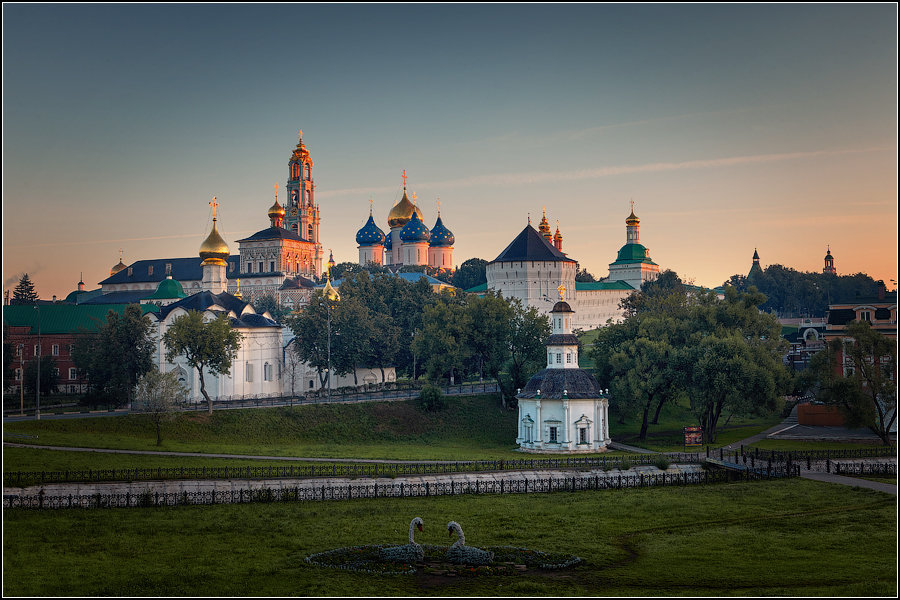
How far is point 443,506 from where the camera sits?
3453 cm

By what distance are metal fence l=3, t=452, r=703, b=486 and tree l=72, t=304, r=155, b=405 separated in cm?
1817

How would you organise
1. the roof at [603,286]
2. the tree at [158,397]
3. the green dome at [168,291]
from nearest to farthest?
the tree at [158,397] → the green dome at [168,291] → the roof at [603,286]

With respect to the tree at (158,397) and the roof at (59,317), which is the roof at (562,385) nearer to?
the tree at (158,397)

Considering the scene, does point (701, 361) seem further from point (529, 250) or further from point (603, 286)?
point (603, 286)

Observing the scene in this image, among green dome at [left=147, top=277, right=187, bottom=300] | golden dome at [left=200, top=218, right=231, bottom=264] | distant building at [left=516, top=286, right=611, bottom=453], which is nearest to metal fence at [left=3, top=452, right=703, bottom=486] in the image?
distant building at [left=516, top=286, right=611, bottom=453]

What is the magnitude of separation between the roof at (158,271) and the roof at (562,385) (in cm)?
7651

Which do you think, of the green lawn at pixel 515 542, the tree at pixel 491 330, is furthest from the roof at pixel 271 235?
the green lawn at pixel 515 542

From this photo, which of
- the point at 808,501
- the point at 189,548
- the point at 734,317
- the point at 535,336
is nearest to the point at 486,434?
the point at 535,336

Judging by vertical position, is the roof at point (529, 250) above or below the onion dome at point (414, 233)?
below

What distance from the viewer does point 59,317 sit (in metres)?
73.6

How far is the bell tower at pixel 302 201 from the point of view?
5600 inches

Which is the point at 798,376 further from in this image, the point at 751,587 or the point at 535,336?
the point at 751,587

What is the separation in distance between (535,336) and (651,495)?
27642mm

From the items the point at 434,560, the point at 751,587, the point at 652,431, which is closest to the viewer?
the point at 751,587
